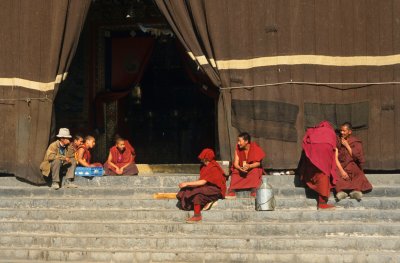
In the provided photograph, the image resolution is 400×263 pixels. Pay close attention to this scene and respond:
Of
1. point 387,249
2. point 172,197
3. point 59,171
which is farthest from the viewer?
point 59,171

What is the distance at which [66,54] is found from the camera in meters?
10.8

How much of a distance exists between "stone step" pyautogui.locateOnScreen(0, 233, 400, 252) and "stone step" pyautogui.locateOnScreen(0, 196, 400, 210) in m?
0.66

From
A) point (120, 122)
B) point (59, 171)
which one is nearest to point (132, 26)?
point (120, 122)

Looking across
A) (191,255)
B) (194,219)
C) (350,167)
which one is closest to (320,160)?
(350,167)

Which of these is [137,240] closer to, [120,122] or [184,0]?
[184,0]

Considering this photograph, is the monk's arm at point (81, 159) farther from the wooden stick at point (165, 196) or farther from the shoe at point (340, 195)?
the shoe at point (340, 195)

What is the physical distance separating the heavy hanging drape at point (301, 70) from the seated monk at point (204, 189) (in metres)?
0.84

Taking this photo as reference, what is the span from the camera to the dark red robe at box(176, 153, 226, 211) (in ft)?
30.2

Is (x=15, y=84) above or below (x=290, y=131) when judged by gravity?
above

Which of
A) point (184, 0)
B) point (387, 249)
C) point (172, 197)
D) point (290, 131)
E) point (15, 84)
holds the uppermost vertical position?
point (184, 0)

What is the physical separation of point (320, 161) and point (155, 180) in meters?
2.34

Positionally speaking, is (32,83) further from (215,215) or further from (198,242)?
(198,242)

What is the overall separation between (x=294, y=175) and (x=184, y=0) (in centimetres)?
282

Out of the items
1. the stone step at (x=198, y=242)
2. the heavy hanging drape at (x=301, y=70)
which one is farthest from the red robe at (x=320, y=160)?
the stone step at (x=198, y=242)
